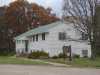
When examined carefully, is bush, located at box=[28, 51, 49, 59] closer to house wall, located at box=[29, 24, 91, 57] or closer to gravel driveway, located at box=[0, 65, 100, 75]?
house wall, located at box=[29, 24, 91, 57]

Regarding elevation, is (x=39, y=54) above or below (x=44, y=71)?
above

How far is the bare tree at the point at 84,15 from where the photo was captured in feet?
175

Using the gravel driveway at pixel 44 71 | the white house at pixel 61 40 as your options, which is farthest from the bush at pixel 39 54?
the gravel driveway at pixel 44 71

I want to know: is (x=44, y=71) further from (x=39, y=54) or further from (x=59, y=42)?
(x=59, y=42)

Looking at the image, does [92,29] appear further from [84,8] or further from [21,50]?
[21,50]

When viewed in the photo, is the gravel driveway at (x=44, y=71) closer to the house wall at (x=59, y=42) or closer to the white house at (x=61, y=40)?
the white house at (x=61, y=40)

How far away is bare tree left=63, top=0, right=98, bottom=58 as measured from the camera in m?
53.3

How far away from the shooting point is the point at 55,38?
6519 cm

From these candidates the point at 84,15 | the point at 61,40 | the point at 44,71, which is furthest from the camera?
the point at 61,40

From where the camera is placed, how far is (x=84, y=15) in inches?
2181

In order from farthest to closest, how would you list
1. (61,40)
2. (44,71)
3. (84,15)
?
(61,40) < (84,15) < (44,71)

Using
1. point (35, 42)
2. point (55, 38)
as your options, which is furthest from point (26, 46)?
point (55, 38)

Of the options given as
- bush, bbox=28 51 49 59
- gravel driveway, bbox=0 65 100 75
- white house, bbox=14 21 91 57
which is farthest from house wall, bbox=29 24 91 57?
gravel driveway, bbox=0 65 100 75

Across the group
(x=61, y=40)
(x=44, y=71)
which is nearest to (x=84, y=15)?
(x=61, y=40)
